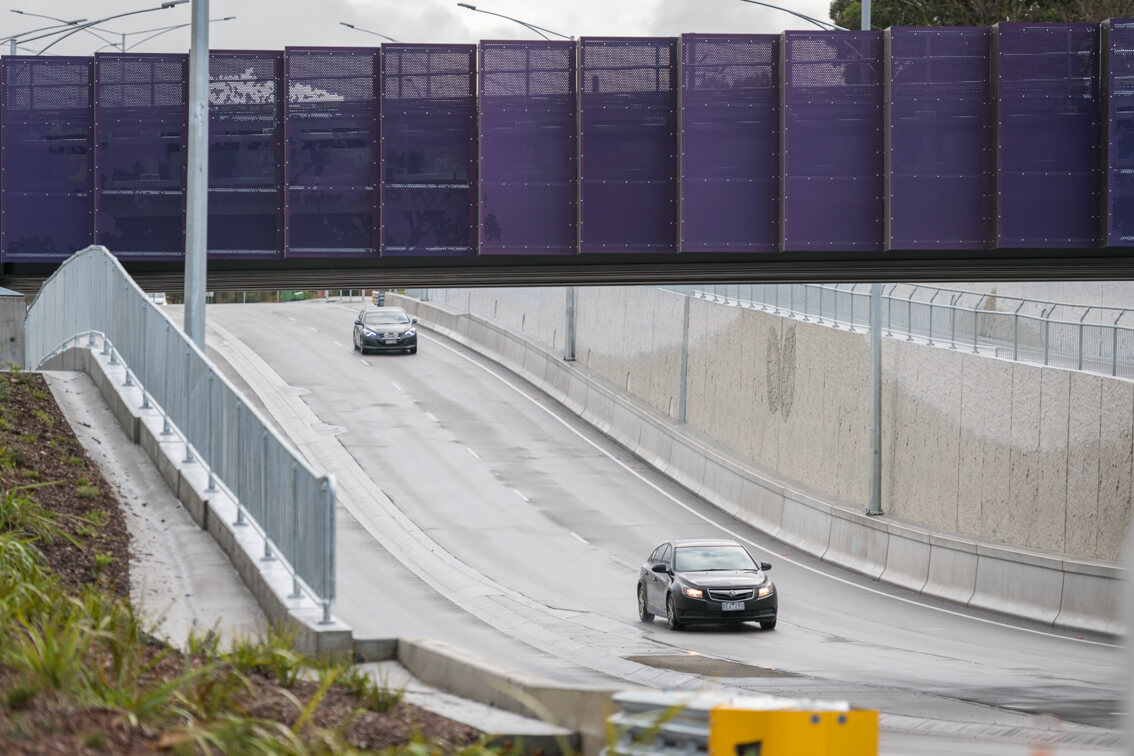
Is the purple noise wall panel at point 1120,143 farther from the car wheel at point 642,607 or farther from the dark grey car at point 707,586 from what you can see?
the car wheel at point 642,607

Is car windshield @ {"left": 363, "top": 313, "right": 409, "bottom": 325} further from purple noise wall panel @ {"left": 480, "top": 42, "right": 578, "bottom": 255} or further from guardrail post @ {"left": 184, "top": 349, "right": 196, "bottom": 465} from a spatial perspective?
guardrail post @ {"left": 184, "top": 349, "right": 196, "bottom": 465}

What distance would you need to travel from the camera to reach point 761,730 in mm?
7500

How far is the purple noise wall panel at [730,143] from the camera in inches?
973

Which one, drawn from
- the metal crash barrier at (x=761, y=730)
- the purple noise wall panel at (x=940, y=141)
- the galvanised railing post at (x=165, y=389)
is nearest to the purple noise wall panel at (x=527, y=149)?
the purple noise wall panel at (x=940, y=141)

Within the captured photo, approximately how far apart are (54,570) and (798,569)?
26208 mm

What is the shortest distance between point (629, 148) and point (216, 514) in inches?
446

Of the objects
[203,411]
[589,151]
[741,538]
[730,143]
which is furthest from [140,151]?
[741,538]

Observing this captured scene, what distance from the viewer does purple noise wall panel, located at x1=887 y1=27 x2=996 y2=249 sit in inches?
968

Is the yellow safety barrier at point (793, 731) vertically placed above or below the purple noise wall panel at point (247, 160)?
below

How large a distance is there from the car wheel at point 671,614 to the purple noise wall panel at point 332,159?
7.70 meters

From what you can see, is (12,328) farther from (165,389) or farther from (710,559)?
(710,559)

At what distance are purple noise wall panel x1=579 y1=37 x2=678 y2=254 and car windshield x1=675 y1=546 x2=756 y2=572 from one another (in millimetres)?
5730

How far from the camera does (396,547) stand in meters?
37.3

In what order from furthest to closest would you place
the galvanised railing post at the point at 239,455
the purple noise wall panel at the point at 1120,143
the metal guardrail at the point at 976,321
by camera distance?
1. the metal guardrail at the point at 976,321
2. the purple noise wall panel at the point at 1120,143
3. the galvanised railing post at the point at 239,455
